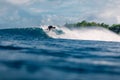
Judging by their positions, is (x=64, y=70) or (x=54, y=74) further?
(x=64, y=70)

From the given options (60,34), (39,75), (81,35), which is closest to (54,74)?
(39,75)

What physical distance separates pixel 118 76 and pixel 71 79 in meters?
3.67

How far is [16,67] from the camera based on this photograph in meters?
21.5

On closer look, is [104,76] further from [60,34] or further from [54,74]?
[60,34]

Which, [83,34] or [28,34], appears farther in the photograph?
[28,34]

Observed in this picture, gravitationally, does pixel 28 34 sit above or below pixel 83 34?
above

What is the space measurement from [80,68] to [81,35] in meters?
97.1

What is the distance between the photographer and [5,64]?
22578mm

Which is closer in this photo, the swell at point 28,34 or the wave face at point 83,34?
the swell at point 28,34

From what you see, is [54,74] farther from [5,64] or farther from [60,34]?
[60,34]

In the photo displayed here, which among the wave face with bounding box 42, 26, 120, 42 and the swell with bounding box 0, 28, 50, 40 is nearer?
the swell with bounding box 0, 28, 50, 40

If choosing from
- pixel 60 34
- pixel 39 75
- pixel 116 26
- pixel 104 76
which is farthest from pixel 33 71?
pixel 116 26

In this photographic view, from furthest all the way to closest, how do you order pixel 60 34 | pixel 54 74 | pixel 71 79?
pixel 60 34, pixel 54 74, pixel 71 79

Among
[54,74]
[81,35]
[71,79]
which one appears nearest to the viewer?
[71,79]
